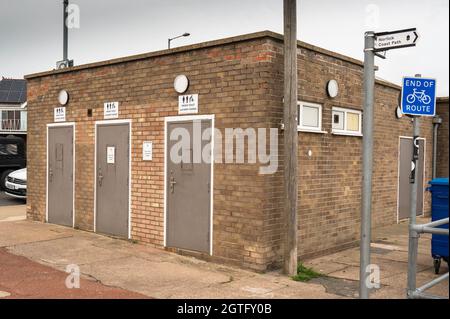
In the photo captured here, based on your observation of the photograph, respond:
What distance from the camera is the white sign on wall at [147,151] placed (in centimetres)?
874

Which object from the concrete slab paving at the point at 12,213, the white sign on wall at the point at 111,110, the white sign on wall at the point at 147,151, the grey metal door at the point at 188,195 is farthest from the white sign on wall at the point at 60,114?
the grey metal door at the point at 188,195

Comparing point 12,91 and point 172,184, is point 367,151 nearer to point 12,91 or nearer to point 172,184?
point 172,184

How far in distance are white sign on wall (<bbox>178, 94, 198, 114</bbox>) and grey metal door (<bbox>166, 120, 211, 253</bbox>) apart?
191mm

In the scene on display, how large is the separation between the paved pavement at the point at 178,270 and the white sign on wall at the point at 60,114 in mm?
2430

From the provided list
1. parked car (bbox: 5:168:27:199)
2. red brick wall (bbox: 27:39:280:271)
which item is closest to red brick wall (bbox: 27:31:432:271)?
red brick wall (bbox: 27:39:280:271)

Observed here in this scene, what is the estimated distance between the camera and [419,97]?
5664 mm

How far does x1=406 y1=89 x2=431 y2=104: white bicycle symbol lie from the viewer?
5652mm

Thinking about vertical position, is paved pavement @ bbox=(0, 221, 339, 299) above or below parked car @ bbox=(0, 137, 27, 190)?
below

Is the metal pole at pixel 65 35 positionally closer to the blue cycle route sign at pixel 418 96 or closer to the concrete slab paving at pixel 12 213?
the concrete slab paving at pixel 12 213

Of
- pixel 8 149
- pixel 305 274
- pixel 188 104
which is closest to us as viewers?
pixel 305 274

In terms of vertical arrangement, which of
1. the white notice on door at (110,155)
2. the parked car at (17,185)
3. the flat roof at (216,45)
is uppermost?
the flat roof at (216,45)

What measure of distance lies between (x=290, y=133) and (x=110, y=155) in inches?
161

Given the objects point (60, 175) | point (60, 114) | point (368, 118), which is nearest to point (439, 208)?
point (368, 118)

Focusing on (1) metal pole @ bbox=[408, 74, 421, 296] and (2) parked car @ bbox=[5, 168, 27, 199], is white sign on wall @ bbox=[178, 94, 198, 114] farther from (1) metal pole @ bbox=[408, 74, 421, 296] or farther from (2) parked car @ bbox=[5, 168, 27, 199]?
(2) parked car @ bbox=[5, 168, 27, 199]
